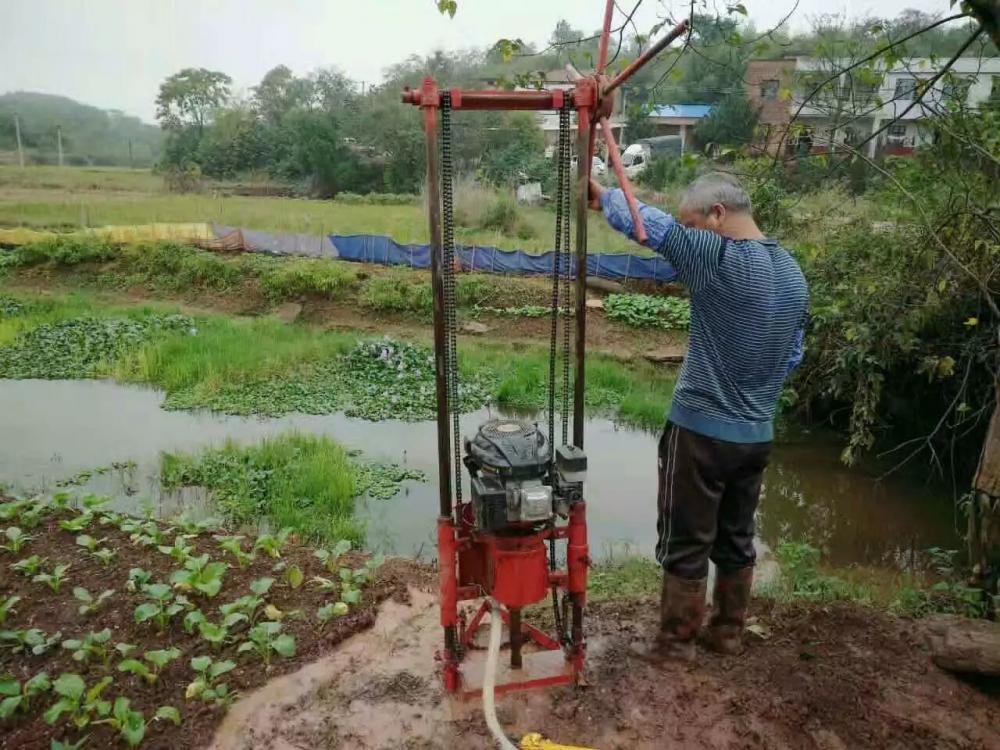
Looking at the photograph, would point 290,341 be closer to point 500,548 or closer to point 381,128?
point 500,548

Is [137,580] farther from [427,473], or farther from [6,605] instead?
[427,473]

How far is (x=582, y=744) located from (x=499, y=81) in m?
3.03

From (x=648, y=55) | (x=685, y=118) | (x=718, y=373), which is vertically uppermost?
(x=685, y=118)

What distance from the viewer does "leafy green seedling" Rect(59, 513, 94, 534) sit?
4.25 meters

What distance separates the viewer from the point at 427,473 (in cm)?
654

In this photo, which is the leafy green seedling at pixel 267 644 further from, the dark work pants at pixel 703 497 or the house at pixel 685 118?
the house at pixel 685 118

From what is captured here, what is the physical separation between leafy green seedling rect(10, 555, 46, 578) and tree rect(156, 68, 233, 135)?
102ft

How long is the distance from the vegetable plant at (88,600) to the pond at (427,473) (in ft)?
5.99

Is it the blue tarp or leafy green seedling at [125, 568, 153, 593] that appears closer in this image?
leafy green seedling at [125, 568, 153, 593]

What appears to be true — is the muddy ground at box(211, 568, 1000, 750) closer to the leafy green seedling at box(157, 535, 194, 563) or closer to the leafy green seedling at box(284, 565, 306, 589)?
the leafy green seedling at box(284, 565, 306, 589)

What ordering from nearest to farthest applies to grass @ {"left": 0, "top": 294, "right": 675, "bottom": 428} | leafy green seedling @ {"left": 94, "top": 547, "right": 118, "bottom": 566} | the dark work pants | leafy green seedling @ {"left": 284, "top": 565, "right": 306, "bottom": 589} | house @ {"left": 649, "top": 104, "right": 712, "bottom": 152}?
1. the dark work pants
2. leafy green seedling @ {"left": 284, "top": 565, "right": 306, "bottom": 589}
3. leafy green seedling @ {"left": 94, "top": 547, "right": 118, "bottom": 566}
4. grass @ {"left": 0, "top": 294, "right": 675, "bottom": 428}
5. house @ {"left": 649, "top": 104, "right": 712, "bottom": 152}

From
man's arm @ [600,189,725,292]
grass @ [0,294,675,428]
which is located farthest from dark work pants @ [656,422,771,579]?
grass @ [0,294,675,428]

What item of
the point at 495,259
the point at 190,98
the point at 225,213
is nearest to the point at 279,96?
the point at 190,98

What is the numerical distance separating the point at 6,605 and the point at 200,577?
0.82m
